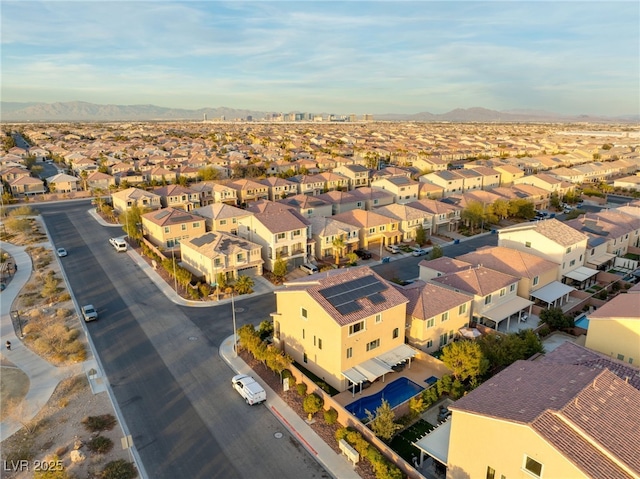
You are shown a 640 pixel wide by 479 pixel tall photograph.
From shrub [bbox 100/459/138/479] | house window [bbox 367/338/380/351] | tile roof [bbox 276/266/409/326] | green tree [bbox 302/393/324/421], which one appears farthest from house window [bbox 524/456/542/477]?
shrub [bbox 100/459/138/479]

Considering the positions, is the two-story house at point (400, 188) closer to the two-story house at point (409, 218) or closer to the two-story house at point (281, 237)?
the two-story house at point (409, 218)

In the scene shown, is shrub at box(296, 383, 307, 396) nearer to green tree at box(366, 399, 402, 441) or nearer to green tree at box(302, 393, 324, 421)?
green tree at box(302, 393, 324, 421)

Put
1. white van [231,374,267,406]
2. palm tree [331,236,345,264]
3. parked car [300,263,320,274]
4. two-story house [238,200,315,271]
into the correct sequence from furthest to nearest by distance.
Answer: palm tree [331,236,345,264] < parked car [300,263,320,274] < two-story house [238,200,315,271] < white van [231,374,267,406]

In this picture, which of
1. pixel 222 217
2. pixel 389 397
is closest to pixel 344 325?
pixel 389 397

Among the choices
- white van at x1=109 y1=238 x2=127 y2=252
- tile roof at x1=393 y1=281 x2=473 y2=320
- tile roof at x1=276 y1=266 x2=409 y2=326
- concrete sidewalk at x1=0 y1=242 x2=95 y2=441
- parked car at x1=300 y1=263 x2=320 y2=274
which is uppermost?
tile roof at x1=276 y1=266 x2=409 y2=326

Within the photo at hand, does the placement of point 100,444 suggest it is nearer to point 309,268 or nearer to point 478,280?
point 309,268
